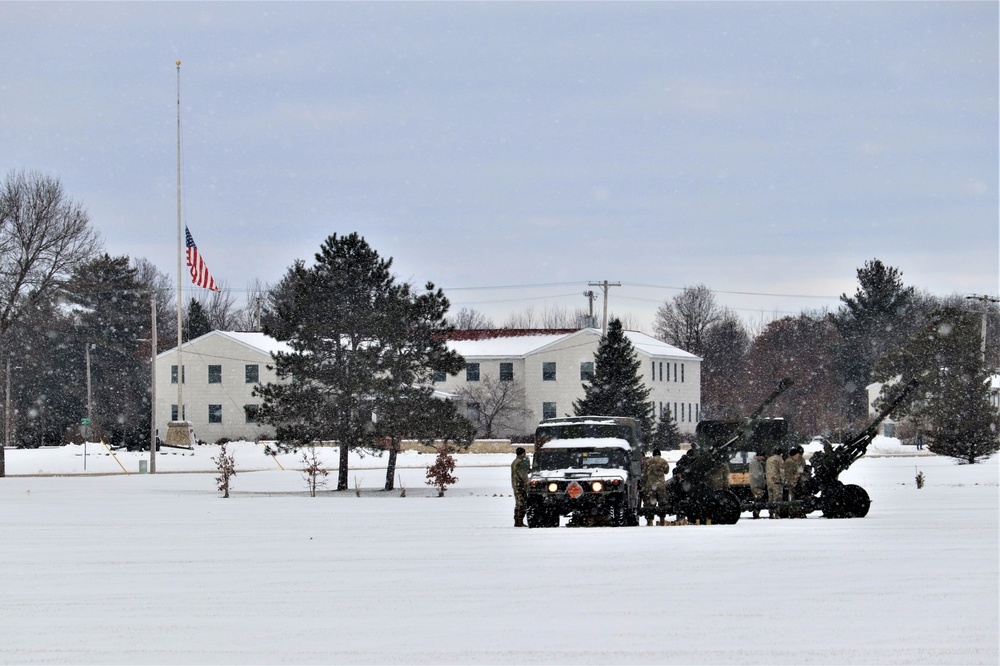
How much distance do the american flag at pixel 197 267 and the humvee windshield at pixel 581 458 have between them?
139 ft

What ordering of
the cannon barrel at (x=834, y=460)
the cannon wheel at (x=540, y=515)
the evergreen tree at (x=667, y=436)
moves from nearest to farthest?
1. the cannon wheel at (x=540, y=515)
2. the cannon barrel at (x=834, y=460)
3. the evergreen tree at (x=667, y=436)

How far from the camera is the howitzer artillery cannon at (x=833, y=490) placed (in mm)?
26797

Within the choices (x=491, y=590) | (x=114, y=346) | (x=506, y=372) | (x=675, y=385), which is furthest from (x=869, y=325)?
(x=491, y=590)

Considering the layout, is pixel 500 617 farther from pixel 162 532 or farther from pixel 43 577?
pixel 162 532

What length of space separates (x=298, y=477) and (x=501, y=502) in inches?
765

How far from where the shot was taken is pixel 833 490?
27000 millimetres

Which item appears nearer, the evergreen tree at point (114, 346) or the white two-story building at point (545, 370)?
the white two-story building at point (545, 370)

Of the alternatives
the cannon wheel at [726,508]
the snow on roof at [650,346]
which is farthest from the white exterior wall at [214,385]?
the cannon wheel at [726,508]

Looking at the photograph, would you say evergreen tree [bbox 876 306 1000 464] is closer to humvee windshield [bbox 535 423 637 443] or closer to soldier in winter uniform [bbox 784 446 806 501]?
soldier in winter uniform [bbox 784 446 806 501]

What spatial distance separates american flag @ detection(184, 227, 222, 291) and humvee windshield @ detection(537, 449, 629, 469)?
139 ft

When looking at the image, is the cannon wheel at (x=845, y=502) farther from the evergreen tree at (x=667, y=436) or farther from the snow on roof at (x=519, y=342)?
the snow on roof at (x=519, y=342)

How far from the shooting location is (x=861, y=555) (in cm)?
1827

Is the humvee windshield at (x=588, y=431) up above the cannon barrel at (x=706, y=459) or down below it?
above

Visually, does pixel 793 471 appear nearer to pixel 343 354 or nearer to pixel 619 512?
pixel 619 512
